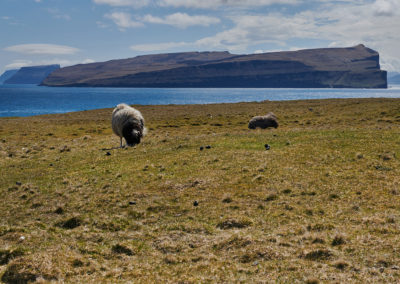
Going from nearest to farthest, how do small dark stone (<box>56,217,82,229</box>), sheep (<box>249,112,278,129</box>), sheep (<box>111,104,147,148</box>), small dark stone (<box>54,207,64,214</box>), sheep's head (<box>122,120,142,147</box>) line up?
small dark stone (<box>56,217,82,229</box>), small dark stone (<box>54,207,64,214</box>), sheep's head (<box>122,120,142,147</box>), sheep (<box>111,104,147,148</box>), sheep (<box>249,112,278,129</box>)

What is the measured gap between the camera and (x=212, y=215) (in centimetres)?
1214

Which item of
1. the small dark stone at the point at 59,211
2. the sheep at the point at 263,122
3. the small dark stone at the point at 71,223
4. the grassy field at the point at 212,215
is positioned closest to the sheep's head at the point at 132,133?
the grassy field at the point at 212,215

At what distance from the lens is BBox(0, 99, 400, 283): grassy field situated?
809 centimetres

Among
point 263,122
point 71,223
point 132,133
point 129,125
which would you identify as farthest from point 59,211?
point 263,122

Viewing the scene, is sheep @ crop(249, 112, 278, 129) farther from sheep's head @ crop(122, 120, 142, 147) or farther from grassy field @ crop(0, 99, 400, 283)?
sheep's head @ crop(122, 120, 142, 147)

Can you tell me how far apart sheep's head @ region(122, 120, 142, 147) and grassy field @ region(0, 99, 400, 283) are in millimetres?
4251

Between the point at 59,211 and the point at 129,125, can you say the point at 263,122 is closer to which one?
the point at 129,125

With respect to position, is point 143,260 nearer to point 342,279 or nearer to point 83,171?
point 342,279

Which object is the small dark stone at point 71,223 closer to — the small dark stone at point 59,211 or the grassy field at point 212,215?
the grassy field at point 212,215

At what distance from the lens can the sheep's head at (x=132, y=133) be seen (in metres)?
27.3

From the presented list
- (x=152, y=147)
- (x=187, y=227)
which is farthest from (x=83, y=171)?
(x=187, y=227)

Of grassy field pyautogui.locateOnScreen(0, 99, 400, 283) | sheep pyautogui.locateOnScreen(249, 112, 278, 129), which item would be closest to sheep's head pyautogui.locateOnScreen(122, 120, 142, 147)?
grassy field pyautogui.locateOnScreen(0, 99, 400, 283)

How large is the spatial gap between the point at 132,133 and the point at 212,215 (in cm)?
1664

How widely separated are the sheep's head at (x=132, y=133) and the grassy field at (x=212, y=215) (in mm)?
4251
